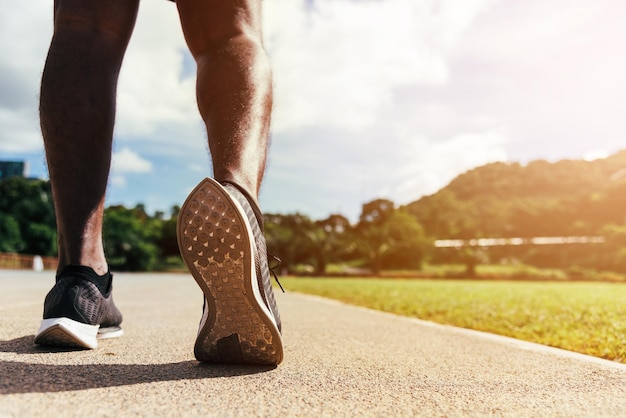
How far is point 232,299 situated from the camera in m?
0.92

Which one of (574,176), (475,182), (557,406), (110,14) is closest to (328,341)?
(557,406)

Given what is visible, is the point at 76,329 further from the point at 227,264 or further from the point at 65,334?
the point at 227,264

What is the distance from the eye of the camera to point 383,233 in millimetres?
41656

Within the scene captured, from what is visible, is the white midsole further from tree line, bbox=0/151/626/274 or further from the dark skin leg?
tree line, bbox=0/151/626/274

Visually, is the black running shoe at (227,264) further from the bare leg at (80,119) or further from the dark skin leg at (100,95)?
the bare leg at (80,119)

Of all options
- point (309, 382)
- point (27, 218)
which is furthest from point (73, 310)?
point (27, 218)

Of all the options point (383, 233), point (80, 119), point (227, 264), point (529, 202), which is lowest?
point (227, 264)

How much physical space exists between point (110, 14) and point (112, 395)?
37.5 inches

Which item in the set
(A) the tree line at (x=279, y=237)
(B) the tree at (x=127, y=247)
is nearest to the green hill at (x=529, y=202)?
(A) the tree line at (x=279, y=237)

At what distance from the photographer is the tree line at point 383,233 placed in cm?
4100

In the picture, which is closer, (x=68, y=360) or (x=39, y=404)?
(x=39, y=404)

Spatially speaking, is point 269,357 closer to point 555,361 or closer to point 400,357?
point 400,357

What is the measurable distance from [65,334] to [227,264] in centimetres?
44

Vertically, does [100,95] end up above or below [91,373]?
above
